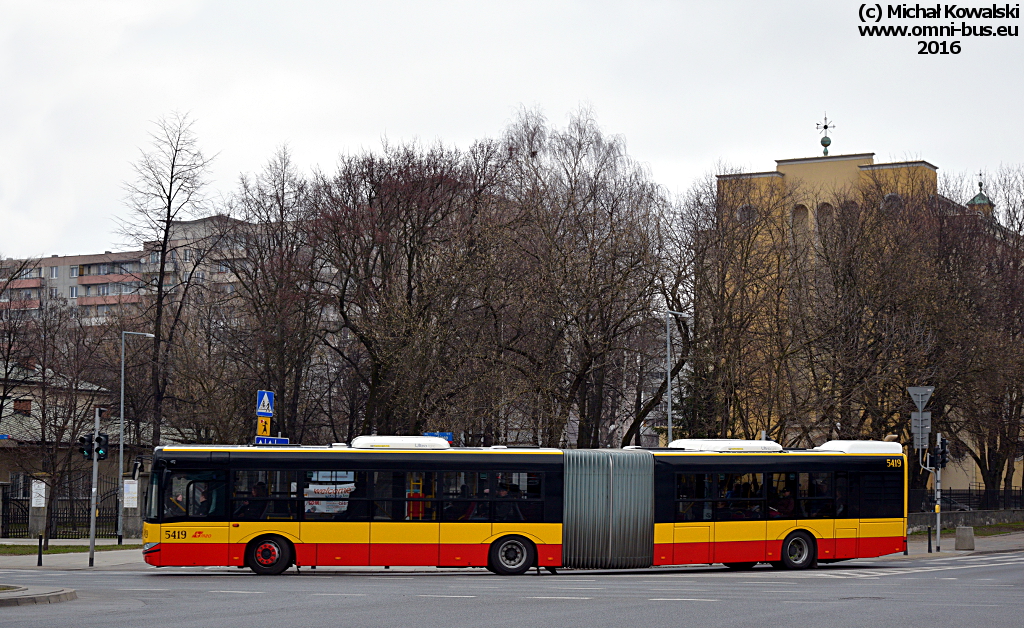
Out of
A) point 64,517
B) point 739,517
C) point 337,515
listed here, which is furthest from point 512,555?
point 64,517

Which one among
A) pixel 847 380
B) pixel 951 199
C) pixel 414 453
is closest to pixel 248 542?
pixel 414 453

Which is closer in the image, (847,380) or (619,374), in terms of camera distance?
(847,380)

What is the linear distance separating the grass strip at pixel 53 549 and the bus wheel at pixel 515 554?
18829mm

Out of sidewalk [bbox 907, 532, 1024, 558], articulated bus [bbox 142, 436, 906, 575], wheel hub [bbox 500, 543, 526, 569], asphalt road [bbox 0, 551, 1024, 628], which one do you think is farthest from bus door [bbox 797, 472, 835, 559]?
sidewalk [bbox 907, 532, 1024, 558]

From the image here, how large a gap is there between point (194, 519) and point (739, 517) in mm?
12245

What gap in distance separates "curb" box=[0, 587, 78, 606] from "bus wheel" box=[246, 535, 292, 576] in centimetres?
587

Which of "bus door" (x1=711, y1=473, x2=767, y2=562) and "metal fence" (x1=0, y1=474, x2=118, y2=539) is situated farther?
"metal fence" (x1=0, y1=474, x2=118, y2=539)

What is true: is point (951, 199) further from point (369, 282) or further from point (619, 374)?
point (369, 282)

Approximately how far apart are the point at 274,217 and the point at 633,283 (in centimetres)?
1851

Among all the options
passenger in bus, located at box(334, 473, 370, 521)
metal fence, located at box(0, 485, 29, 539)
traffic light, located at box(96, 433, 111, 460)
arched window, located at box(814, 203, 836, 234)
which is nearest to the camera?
passenger in bus, located at box(334, 473, 370, 521)

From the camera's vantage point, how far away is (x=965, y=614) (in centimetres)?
1620

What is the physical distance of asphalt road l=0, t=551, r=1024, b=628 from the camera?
1546 centimetres

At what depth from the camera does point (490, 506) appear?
26.1 meters

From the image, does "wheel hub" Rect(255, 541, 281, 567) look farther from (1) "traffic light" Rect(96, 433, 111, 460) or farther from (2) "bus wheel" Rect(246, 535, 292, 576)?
(1) "traffic light" Rect(96, 433, 111, 460)
